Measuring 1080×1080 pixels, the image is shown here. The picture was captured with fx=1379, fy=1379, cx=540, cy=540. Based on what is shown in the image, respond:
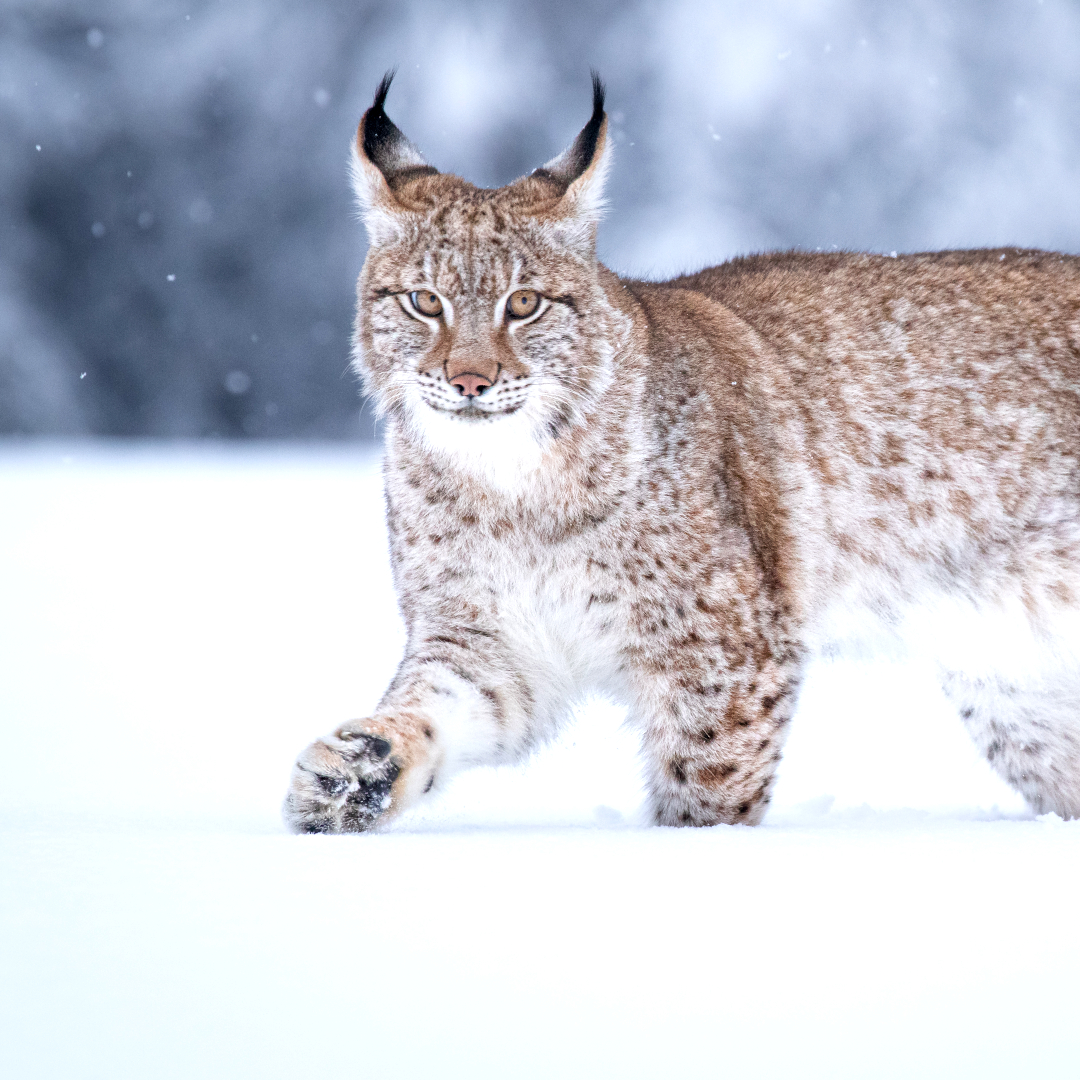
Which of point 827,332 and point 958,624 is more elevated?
point 827,332

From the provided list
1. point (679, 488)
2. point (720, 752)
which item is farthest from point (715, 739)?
point (679, 488)

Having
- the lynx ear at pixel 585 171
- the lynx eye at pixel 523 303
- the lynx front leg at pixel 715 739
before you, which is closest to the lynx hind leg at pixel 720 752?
the lynx front leg at pixel 715 739

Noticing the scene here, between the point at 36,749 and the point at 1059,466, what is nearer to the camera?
the point at 1059,466

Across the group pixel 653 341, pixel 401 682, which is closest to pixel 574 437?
pixel 653 341

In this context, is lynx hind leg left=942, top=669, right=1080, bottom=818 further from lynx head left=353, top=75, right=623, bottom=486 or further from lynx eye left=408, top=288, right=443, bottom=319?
lynx eye left=408, top=288, right=443, bottom=319

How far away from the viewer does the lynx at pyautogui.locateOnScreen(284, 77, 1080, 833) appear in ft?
11.1

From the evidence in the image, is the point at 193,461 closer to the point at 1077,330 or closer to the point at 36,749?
the point at 36,749

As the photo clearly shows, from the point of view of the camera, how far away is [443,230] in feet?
11.2

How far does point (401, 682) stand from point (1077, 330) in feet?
7.41

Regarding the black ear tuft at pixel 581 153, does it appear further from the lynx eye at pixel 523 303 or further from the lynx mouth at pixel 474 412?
the lynx mouth at pixel 474 412

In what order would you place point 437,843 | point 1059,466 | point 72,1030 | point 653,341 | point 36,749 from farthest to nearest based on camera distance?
point 36,749 → point 1059,466 → point 653,341 → point 437,843 → point 72,1030

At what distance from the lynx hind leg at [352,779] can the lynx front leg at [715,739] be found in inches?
24.5

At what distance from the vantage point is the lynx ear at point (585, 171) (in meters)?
3.53

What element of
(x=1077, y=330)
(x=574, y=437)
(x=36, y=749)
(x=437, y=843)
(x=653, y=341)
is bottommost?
(x=36, y=749)
